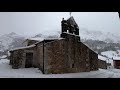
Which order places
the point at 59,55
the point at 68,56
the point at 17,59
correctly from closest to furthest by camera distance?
the point at 59,55 → the point at 17,59 → the point at 68,56

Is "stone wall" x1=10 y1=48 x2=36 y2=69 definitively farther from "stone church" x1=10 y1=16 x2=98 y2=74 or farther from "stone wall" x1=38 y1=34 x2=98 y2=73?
"stone wall" x1=38 y1=34 x2=98 y2=73

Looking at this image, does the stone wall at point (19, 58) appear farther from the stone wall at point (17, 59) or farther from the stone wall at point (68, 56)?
the stone wall at point (68, 56)

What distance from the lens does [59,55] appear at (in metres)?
10.5

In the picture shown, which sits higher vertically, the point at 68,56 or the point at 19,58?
the point at 68,56

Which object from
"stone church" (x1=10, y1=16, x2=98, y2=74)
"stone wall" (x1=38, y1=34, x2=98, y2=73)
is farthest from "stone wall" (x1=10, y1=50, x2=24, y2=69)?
"stone wall" (x1=38, y1=34, x2=98, y2=73)

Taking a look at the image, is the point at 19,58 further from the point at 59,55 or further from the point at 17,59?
the point at 59,55

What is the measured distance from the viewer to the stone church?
10.1m

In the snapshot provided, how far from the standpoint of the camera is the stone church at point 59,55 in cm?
1009

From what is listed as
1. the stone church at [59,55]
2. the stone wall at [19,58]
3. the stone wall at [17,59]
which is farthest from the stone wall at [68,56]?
the stone wall at [17,59]

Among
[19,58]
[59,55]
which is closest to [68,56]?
[59,55]
